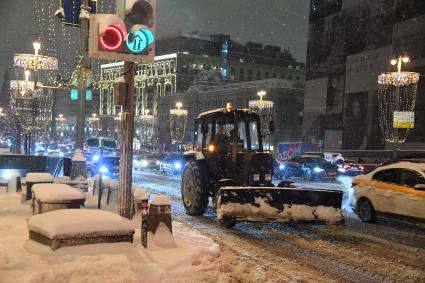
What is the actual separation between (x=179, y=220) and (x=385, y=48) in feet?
140

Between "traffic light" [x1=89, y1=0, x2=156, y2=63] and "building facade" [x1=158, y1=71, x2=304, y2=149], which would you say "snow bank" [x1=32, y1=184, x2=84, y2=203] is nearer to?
"traffic light" [x1=89, y1=0, x2=156, y2=63]

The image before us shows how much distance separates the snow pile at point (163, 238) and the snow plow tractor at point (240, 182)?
2892mm

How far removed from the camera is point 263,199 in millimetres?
11430

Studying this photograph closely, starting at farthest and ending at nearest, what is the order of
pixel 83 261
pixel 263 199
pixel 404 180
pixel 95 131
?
pixel 95 131, pixel 404 180, pixel 263 199, pixel 83 261

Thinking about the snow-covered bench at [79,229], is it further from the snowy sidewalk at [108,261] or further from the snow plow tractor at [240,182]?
the snow plow tractor at [240,182]

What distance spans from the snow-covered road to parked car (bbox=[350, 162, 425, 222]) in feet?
1.41

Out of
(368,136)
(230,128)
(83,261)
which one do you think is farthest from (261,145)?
(368,136)

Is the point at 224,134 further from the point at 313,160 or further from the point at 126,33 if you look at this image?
the point at 313,160

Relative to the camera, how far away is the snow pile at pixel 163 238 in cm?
836

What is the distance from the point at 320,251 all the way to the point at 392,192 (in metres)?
3.98

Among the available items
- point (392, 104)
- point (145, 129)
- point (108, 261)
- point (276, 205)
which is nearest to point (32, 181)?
point (276, 205)

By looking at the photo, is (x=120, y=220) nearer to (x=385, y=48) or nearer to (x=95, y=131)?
(x=385, y=48)

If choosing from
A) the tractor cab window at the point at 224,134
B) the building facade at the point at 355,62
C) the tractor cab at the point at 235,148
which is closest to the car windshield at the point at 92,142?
the tractor cab at the point at 235,148

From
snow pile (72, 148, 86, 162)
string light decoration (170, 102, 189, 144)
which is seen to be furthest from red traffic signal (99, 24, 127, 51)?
string light decoration (170, 102, 189, 144)
